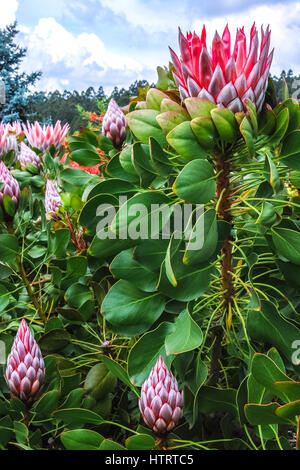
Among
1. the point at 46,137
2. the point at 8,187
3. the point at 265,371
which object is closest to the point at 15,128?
the point at 46,137

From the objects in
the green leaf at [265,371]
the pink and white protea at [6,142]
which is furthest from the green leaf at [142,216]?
the pink and white protea at [6,142]

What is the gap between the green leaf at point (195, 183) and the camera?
2.62ft

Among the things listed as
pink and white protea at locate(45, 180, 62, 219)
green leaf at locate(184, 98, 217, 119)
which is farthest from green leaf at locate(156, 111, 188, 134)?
pink and white protea at locate(45, 180, 62, 219)

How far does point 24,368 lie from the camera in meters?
0.95

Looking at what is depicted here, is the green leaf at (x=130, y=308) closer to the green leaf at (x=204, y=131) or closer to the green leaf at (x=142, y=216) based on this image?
the green leaf at (x=142, y=216)

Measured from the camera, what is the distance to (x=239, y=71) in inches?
34.7

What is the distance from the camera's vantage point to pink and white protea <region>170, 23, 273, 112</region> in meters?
0.86

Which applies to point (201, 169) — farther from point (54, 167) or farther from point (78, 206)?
point (54, 167)

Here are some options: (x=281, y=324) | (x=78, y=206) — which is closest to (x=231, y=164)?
(x=281, y=324)

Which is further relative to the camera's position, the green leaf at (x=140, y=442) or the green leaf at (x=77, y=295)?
the green leaf at (x=77, y=295)

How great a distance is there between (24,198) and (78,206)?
16 cm

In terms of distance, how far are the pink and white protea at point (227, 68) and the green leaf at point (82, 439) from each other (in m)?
0.67

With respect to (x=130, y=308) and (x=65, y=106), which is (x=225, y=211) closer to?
(x=130, y=308)

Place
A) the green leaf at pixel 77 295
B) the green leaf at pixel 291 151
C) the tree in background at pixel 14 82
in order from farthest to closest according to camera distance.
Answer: the tree in background at pixel 14 82
the green leaf at pixel 77 295
the green leaf at pixel 291 151
